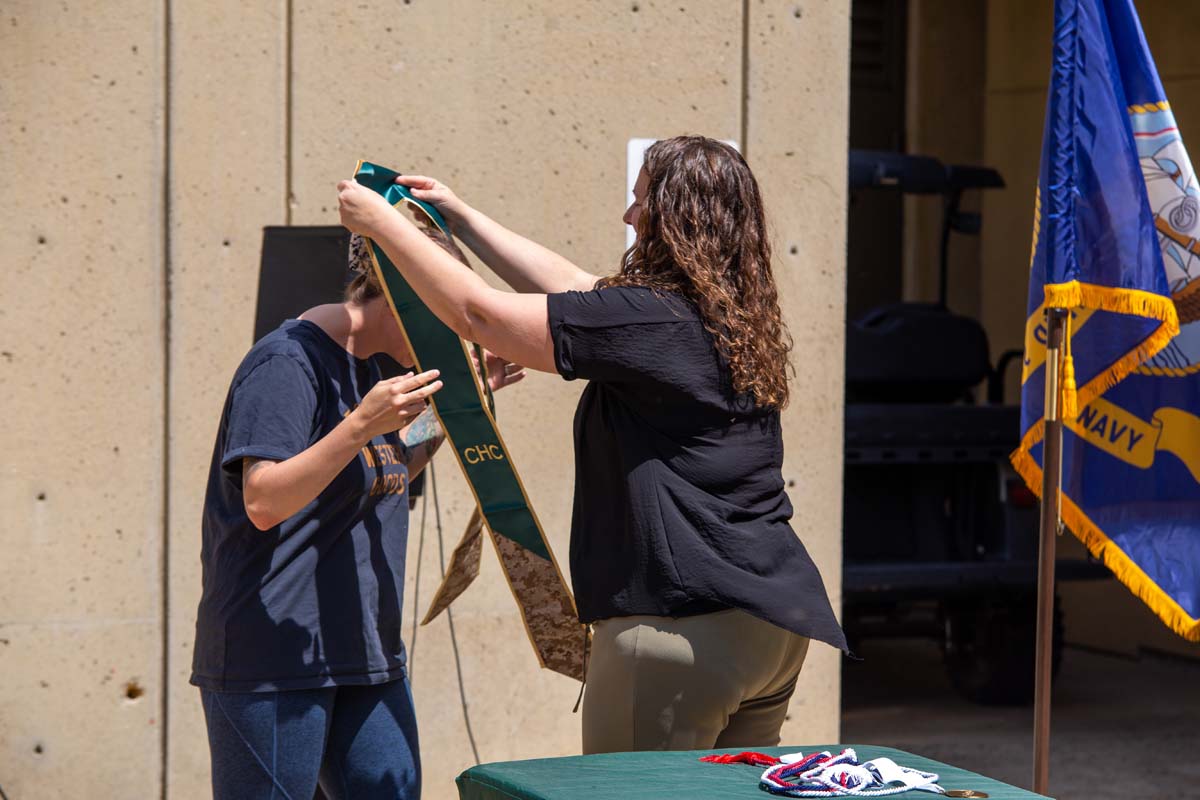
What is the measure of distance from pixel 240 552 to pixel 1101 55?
244 centimetres

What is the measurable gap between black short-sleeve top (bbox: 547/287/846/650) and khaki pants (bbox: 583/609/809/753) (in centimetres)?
3

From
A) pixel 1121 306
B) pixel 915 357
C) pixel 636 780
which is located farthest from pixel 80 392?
pixel 915 357

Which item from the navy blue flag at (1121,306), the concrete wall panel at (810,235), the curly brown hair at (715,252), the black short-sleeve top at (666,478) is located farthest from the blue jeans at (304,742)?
the concrete wall panel at (810,235)

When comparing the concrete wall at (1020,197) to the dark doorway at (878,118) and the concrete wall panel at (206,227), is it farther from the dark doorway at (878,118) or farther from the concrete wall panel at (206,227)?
the concrete wall panel at (206,227)

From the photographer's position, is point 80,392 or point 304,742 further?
point 80,392

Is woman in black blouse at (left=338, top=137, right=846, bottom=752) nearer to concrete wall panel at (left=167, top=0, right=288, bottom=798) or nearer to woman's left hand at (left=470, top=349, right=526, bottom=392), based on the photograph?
woman's left hand at (left=470, top=349, right=526, bottom=392)

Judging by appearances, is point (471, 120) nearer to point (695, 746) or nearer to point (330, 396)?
point (330, 396)

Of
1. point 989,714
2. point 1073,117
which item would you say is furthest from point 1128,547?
point 989,714

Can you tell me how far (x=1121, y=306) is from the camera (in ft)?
12.3

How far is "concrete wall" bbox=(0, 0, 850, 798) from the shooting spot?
4.09m

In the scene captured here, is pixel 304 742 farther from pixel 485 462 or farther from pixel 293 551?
pixel 485 462

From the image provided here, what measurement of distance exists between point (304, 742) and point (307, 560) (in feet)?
1.10

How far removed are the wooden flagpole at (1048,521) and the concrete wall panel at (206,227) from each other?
2.16 meters

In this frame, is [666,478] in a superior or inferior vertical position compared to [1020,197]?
inferior
